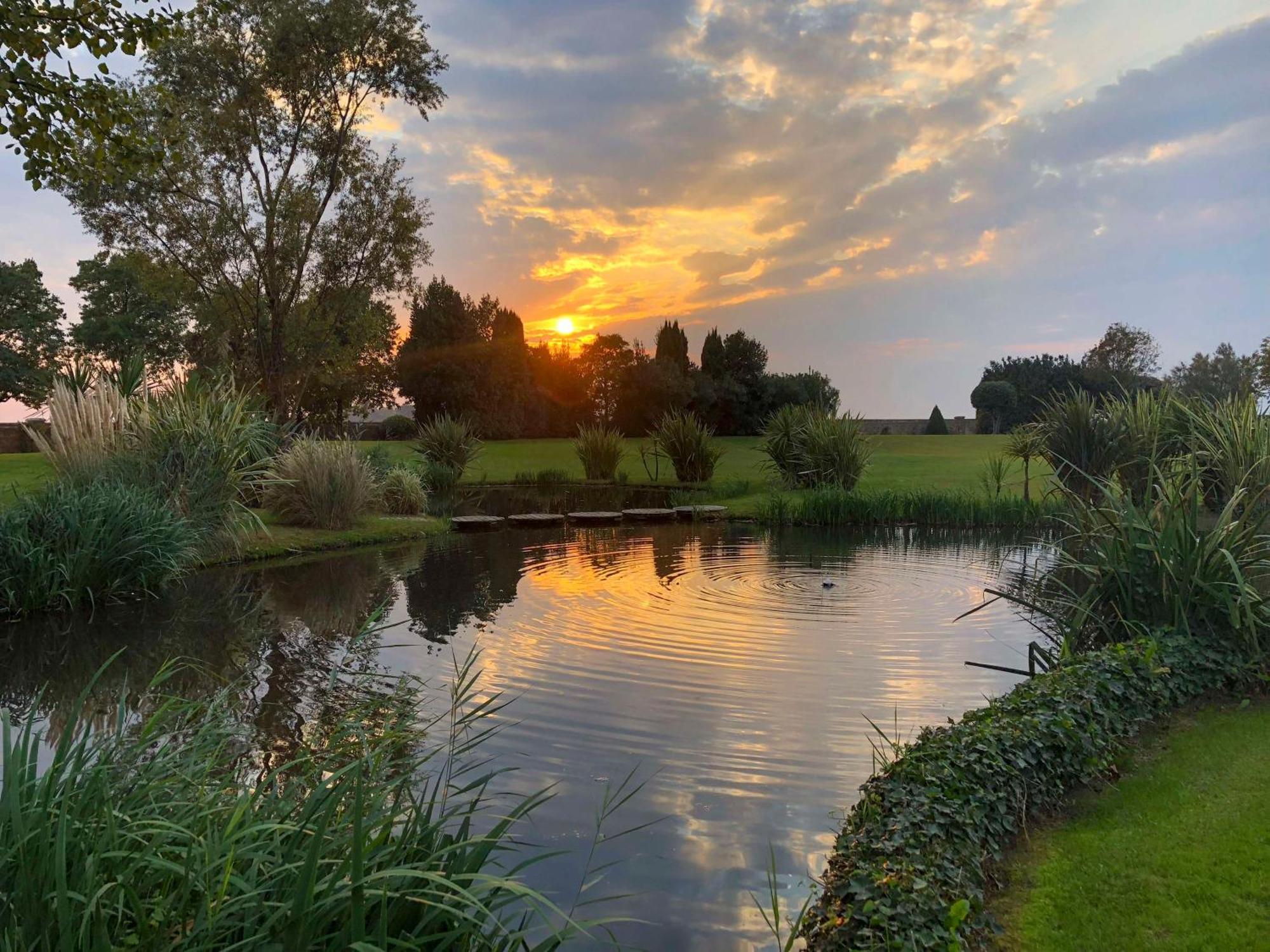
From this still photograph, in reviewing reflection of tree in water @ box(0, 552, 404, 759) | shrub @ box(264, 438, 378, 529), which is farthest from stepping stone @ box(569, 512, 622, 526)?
reflection of tree in water @ box(0, 552, 404, 759)

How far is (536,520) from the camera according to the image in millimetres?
18219

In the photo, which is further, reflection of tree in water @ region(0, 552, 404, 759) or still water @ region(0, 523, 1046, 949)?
reflection of tree in water @ region(0, 552, 404, 759)

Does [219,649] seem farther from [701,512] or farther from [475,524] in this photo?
[701,512]

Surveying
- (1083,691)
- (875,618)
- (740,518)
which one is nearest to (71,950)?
(1083,691)

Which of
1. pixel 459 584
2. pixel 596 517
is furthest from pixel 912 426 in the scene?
pixel 459 584

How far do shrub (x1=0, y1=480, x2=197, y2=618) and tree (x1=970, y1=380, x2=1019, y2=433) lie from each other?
46320 mm

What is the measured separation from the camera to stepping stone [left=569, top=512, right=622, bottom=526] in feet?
61.1

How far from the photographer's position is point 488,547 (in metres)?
14.6

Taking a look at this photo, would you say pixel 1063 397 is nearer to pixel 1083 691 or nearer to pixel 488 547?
pixel 1083 691

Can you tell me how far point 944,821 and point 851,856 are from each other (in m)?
0.47

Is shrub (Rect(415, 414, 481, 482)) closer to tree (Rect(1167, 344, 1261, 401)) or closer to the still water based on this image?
the still water

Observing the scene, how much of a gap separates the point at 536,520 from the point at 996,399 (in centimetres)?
3898

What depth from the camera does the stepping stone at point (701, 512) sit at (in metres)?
19.0

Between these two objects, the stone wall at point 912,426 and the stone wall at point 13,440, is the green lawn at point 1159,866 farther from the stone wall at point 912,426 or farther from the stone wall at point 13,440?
the stone wall at point 912,426
